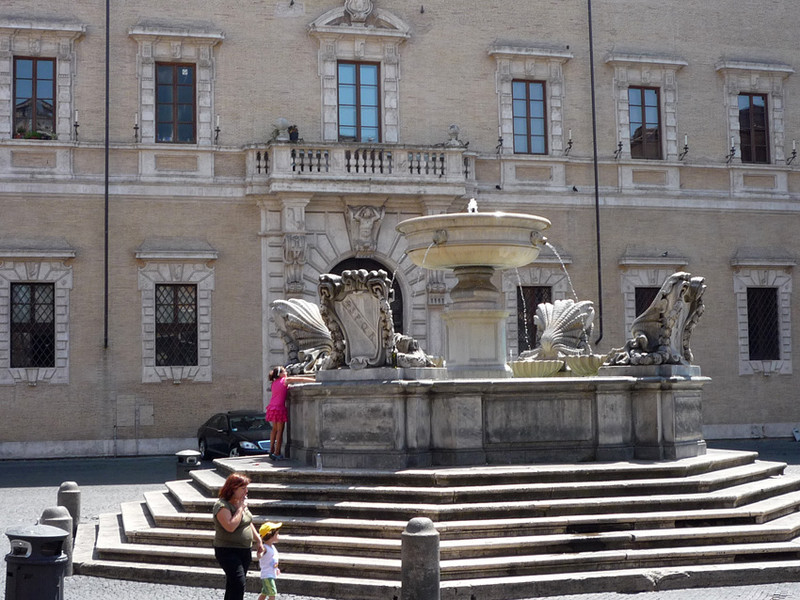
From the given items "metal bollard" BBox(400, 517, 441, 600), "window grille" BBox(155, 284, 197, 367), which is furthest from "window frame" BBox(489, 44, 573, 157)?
"metal bollard" BBox(400, 517, 441, 600)

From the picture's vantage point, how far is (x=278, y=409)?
12938mm

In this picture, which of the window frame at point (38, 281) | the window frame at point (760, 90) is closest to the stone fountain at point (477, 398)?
the window frame at point (38, 281)

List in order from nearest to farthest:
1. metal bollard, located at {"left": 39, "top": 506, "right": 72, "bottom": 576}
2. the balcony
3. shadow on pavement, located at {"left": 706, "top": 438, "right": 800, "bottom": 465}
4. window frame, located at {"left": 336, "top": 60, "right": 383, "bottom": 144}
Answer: metal bollard, located at {"left": 39, "top": 506, "right": 72, "bottom": 576}
shadow on pavement, located at {"left": 706, "top": 438, "right": 800, "bottom": 465}
the balcony
window frame, located at {"left": 336, "top": 60, "right": 383, "bottom": 144}

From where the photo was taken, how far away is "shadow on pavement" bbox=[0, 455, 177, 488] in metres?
18.6

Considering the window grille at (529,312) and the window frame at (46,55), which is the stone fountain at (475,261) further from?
the window frame at (46,55)

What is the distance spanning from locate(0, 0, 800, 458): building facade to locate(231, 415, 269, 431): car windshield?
8.52 ft

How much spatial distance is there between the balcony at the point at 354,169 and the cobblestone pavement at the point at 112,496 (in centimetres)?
656

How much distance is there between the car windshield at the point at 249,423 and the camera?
21.4 meters

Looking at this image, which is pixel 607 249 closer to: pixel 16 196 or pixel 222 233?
pixel 222 233

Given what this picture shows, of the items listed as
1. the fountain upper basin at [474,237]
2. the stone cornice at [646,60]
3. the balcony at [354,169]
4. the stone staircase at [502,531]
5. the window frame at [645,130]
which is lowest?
the stone staircase at [502,531]

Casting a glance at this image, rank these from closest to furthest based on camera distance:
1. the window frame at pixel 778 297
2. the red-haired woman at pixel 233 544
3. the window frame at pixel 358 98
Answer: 1. the red-haired woman at pixel 233 544
2. the window frame at pixel 358 98
3. the window frame at pixel 778 297

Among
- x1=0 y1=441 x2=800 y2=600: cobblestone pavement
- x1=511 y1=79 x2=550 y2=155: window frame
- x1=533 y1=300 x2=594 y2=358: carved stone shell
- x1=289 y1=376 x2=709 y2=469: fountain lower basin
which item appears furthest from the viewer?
x1=511 y1=79 x2=550 y2=155: window frame

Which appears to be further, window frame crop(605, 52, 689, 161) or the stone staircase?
window frame crop(605, 52, 689, 161)

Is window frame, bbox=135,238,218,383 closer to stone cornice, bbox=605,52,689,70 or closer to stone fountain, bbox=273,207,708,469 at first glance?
stone cornice, bbox=605,52,689,70
